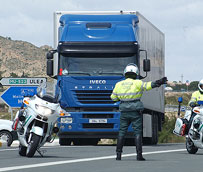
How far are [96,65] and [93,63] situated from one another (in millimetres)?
109

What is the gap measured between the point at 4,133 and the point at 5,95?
4.54 m

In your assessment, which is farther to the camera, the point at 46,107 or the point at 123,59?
the point at 123,59

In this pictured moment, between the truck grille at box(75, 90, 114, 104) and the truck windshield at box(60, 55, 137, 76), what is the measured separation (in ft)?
2.04

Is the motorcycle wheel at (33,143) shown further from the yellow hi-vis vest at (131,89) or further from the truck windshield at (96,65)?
the truck windshield at (96,65)

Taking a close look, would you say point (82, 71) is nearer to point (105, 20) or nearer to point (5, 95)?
point (105, 20)

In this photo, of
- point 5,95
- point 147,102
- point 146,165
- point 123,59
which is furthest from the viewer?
point 5,95

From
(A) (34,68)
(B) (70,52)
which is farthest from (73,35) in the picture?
(A) (34,68)

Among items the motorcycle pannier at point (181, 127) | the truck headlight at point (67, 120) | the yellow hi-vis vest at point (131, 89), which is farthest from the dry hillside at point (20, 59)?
the yellow hi-vis vest at point (131, 89)

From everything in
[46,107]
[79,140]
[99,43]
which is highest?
[99,43]

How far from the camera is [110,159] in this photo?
1499 centimetres

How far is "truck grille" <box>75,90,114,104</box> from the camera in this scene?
23.2 meters

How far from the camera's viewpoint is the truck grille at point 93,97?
76.1 ft

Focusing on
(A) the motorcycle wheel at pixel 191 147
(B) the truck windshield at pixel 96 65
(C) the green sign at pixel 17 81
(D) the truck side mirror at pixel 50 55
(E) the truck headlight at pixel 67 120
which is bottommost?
(A) the motorcycle wheel at pixel 191 147

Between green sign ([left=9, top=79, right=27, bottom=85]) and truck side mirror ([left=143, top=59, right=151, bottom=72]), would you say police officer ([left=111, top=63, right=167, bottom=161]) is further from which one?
green sign ([left=9, top=79, right=27, bottom=85])
